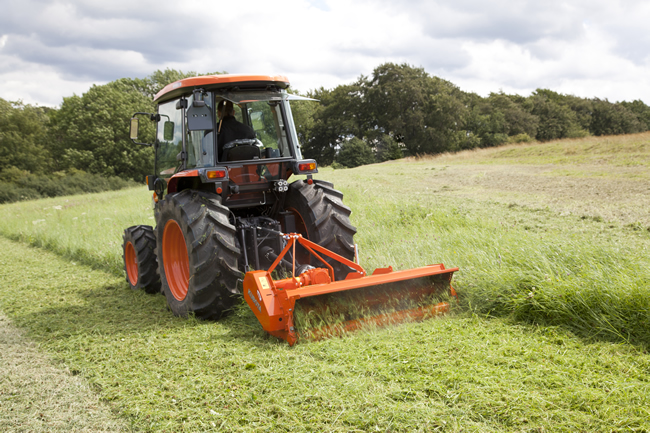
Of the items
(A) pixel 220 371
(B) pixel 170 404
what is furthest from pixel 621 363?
(B) pixel 170 404

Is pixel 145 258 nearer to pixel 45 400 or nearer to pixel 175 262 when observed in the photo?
pixel 175 262

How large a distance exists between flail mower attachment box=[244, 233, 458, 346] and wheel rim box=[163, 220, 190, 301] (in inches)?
49.8

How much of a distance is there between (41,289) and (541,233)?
6.50m

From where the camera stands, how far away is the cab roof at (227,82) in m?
4.28

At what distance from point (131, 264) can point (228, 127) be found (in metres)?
2.44

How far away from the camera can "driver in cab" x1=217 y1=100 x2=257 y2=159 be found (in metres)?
4.67

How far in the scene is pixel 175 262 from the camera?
475cm

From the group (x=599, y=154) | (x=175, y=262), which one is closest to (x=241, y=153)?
(x=175, y=262)

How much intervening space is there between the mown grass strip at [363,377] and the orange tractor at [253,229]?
24 cm

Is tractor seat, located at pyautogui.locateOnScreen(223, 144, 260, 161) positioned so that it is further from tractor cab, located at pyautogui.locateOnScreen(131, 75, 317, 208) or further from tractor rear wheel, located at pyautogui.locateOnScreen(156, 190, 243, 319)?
tractor rear wheel, located at pyautogui.locateOnScreen(156, 190, 243, 319)

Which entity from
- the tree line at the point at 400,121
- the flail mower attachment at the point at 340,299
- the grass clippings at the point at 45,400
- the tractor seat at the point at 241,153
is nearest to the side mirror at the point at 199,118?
the tractor seat at the point at 241,153

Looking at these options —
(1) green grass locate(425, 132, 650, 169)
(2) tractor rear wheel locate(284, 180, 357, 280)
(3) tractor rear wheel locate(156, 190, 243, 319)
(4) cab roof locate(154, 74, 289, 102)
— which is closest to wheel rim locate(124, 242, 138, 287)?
(3) tractor rear wheel locate(156, 190, 243, 319)

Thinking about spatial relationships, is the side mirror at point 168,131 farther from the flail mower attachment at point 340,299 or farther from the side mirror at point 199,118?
the flail mower attachment at point 340,299

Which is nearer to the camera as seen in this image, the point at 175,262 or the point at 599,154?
the point at 175,262
